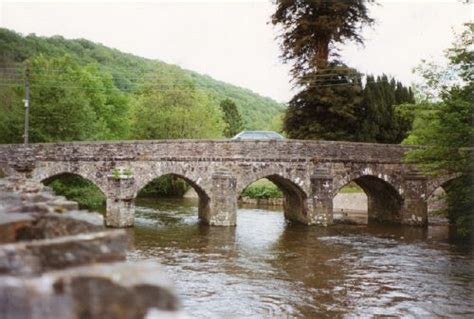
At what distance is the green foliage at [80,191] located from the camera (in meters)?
27.9

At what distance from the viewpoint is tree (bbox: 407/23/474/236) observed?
15.0 m

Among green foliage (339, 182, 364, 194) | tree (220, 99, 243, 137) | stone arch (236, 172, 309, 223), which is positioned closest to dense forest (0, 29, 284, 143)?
stone arch (236, 172, 309, 223)

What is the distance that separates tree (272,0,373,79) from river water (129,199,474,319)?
13.6 m

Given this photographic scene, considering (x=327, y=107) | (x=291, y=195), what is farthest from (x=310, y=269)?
(x=327, y=107)

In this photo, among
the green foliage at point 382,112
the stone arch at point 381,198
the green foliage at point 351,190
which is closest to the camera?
the stone arch at point 381,198

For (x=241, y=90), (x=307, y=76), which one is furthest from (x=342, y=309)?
(x=241, y=90)

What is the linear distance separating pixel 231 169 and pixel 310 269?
31.7ft

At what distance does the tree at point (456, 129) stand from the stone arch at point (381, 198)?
27.1ft

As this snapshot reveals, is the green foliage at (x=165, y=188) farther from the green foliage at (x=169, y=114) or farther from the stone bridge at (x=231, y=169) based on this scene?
the stone bridge at (x=231, y=169)

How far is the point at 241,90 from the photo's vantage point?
117 meters

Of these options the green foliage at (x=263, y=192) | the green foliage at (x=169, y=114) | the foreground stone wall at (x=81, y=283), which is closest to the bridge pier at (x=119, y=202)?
the green foliage at (x=263, y=192)

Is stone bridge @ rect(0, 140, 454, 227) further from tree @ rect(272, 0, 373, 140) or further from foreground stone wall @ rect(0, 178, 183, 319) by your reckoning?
foreground stone wall @ rect(0, 178, 183, 319)

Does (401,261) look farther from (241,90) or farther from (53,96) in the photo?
(241,90)

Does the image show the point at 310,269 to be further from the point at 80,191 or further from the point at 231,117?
the point at 231,117
